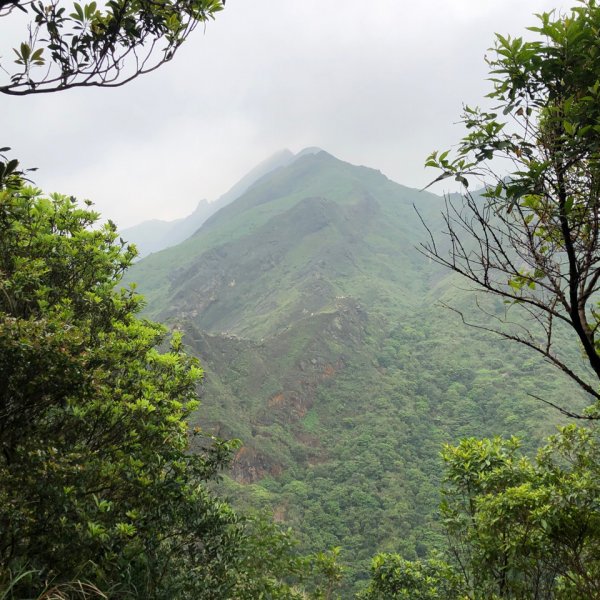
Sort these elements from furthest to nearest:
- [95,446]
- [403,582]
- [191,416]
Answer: [403,582], [191,416], [95,446]

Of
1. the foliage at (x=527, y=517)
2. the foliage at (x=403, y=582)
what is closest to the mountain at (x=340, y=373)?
the foliage at (x=403, y=582)

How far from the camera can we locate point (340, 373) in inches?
2562

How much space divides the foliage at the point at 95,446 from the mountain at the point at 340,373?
3.27 meters

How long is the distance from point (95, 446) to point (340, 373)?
197 feet

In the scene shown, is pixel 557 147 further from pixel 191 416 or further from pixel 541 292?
pixel 191 416

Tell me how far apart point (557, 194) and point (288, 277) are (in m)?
96.1

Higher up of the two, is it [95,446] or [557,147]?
[557,147]

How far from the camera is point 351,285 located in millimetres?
96625

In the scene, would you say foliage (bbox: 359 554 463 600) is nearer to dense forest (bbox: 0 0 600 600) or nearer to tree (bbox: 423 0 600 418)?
dense forest (bbox: 0 0 600 600)

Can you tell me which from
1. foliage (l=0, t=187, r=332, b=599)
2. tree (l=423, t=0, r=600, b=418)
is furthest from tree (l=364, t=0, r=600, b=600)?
foliage (l=0, t=187, r=332, b=599)

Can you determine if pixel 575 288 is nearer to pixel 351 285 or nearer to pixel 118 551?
pixel 118 551

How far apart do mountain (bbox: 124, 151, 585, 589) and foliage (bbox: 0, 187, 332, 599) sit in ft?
10.7

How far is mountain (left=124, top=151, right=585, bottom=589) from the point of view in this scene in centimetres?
4241

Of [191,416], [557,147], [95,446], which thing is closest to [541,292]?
[557,147]
